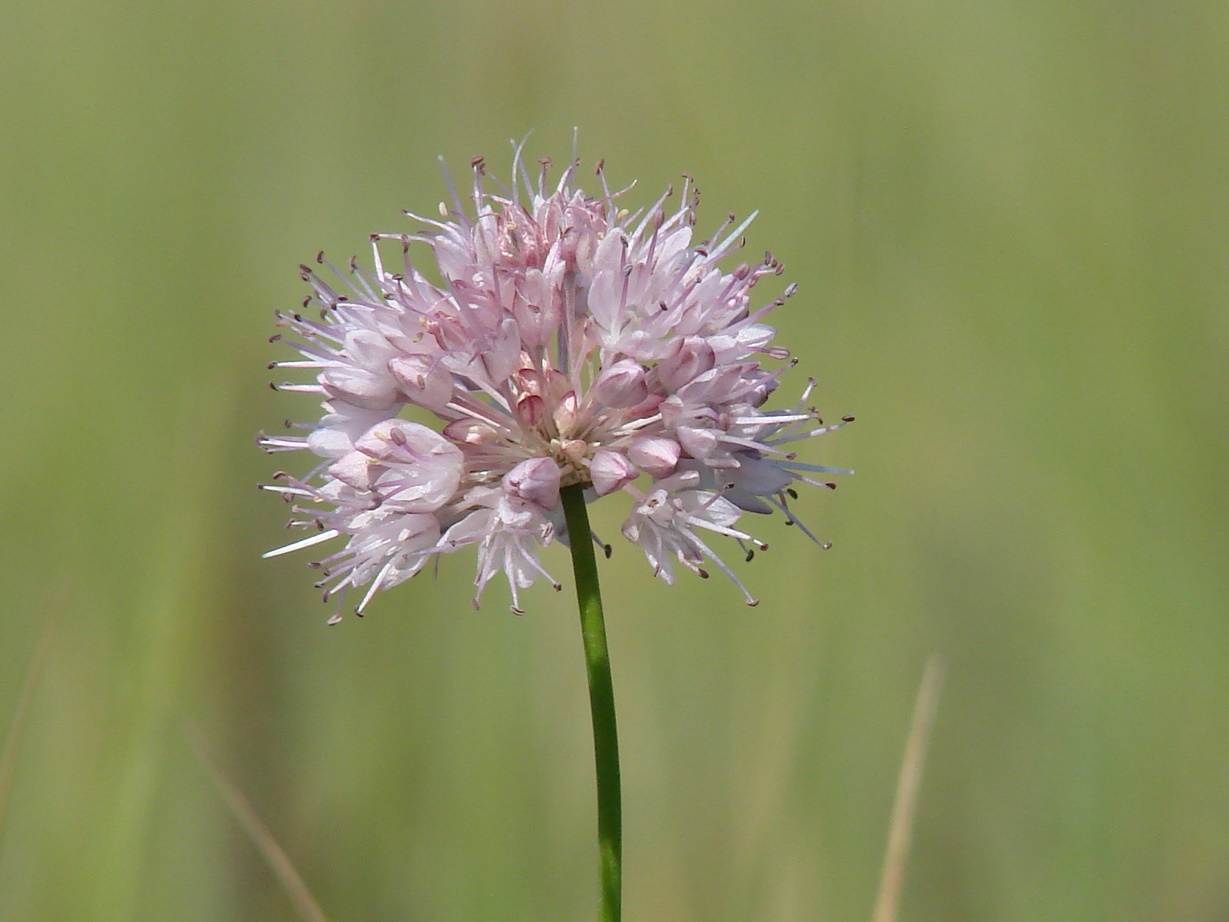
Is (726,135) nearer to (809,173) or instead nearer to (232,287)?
(809,173)

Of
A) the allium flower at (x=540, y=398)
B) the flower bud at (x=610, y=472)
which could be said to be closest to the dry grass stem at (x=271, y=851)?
the allium flower at (x=540, y=398)

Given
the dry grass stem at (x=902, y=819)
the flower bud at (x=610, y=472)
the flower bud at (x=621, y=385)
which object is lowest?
the dry grass stem at (x=902, y=819)

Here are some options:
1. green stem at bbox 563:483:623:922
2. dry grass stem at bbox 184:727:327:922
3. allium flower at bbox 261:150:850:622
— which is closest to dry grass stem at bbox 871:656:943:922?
allium flower at bbox 261:150:850:622

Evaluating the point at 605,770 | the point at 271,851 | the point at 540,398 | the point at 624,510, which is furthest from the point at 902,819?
the point at 624,510

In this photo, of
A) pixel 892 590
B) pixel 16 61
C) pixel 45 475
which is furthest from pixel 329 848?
pixel 16 61

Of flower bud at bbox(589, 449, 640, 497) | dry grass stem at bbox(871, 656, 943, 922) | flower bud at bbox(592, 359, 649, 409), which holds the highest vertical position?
flower bud at bbox(592, 359, 649, 409)

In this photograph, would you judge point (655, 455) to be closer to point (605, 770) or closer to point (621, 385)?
point (621, 385)

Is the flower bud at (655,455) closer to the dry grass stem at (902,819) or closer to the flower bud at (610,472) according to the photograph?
the flower bud at (610,472)

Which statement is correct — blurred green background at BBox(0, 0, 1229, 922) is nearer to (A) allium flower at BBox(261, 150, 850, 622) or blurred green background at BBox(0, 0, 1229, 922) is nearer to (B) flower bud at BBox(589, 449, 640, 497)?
(A) allium flower at BBox(261, 150, 850, 622)
